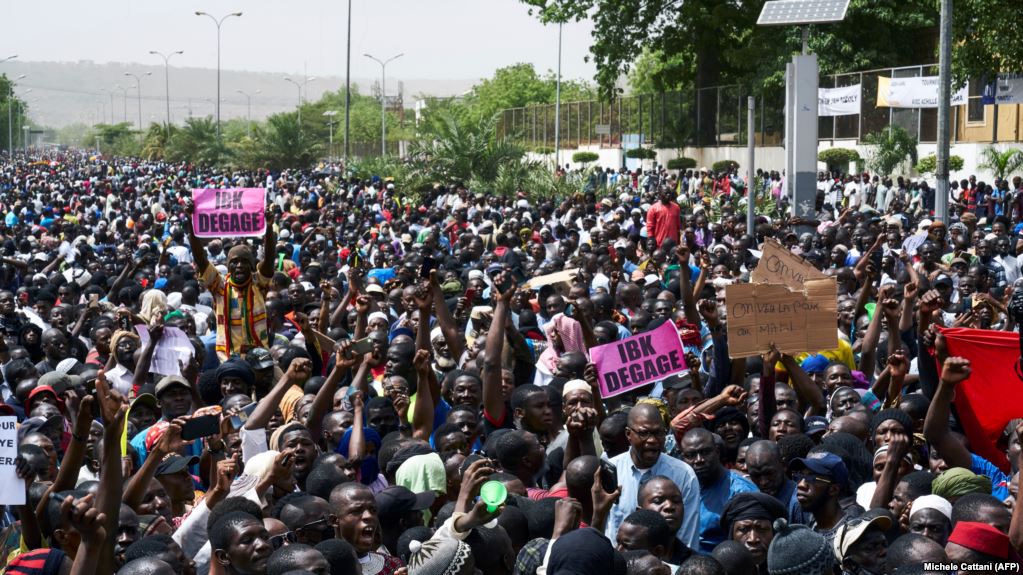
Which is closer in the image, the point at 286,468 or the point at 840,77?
the point at 286,468

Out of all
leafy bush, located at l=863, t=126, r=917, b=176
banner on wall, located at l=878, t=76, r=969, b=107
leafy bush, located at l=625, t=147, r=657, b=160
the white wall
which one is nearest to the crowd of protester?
banner on wall, located at l=878, t=76, r=969, b=107

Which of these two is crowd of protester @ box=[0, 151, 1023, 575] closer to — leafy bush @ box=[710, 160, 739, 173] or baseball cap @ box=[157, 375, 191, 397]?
baseball cap @ box=[157, 375, 191, 397]

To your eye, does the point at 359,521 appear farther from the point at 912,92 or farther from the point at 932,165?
the point at 932,165

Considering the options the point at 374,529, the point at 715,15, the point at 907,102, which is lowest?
the point at 374,529

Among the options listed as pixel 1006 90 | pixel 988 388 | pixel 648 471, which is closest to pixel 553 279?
pixel 988 388

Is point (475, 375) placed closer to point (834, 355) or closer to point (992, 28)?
point (834, 355)

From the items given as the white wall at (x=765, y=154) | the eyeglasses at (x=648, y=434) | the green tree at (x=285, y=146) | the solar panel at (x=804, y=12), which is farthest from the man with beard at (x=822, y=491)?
the green tree at (x=285, y=146)

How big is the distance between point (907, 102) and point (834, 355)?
22.0 m

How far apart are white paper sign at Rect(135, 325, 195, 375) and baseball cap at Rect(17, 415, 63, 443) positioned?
5.23 ft

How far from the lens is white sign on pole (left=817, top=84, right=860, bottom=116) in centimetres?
3238

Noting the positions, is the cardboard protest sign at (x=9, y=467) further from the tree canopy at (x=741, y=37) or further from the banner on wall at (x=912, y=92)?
the tree canopy at (x=741, y=37)

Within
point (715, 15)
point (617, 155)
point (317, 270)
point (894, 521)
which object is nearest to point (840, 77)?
point (715, 15)

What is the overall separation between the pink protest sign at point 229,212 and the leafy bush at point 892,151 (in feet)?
68.6

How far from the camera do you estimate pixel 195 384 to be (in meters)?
8.16
